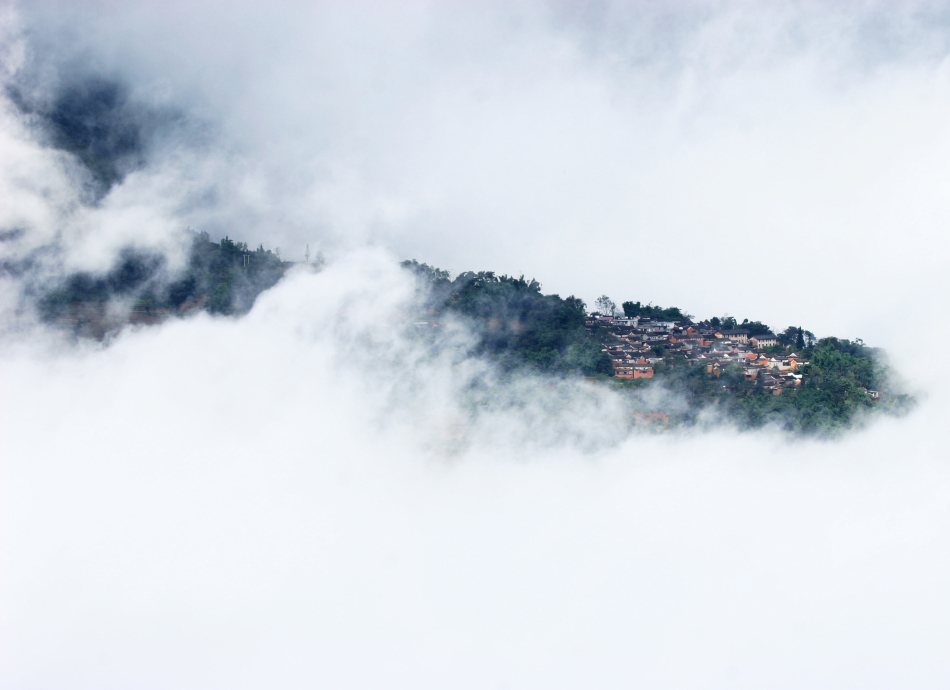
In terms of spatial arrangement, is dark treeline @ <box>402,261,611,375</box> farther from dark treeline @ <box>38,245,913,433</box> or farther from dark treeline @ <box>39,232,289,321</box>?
dark treeline @ <box>39,232,289,321</box>

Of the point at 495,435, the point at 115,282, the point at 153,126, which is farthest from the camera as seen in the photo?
the point at 153,126

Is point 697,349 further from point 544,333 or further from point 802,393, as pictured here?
point 544,333

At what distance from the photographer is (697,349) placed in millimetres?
12773

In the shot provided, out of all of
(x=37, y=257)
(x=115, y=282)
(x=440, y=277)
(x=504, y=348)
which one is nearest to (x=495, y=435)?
(x=504, y=348)

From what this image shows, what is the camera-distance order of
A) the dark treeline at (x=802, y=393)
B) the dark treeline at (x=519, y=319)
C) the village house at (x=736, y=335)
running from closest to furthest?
the dark treeline at (x=802, y=393), the dark treeline at (x=519, y=319), the village house at (x=736, y=335)

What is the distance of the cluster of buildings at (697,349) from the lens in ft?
38.3

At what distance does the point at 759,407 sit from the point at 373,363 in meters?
4.92

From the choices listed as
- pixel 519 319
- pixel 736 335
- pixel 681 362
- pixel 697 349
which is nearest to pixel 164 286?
pixel 519 319

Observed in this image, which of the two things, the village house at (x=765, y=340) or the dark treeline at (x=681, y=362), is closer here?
the dark treeline at (x=681, y=362)

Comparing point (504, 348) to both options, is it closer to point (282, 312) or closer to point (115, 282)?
A: point (282, 312)

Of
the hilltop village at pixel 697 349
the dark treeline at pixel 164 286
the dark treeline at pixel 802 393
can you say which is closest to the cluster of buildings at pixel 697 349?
the hilltop village at pixel 697 349

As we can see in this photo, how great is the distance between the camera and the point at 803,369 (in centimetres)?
1191

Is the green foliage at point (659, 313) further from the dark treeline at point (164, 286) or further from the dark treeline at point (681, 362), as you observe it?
the dark treeline at point (164, 286)

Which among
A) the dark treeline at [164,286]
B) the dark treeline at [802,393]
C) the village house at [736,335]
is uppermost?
the village house at [736,335]
